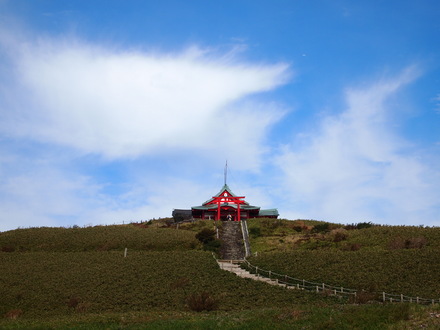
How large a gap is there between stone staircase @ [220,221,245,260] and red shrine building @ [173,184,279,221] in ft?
30.8

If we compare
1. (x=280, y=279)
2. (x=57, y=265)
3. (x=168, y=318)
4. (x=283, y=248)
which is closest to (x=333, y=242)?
(x=283, y=248)

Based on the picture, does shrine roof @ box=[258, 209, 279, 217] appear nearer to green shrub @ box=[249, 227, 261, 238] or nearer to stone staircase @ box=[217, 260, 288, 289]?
green shrub @ box=[249, 227, 261, 238]

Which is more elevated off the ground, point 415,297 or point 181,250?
point 181,250

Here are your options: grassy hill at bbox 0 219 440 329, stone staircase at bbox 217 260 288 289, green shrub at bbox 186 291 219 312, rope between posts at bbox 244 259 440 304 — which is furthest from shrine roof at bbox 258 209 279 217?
green shrub at bbox 186 291 219 312

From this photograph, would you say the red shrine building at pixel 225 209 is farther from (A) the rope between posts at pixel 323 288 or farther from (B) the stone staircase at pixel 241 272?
(A) the rope between posts at pixel 323 288

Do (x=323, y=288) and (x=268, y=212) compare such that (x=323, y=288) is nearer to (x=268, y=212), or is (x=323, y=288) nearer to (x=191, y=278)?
(x=191, y=278)

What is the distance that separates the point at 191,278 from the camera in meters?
37.2

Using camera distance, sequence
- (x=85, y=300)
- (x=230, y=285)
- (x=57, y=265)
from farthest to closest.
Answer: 1. (x=57, y=265)
2. (x=230, y=285)
3. (x=85, y=300)

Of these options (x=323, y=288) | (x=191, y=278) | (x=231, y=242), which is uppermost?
(x=231, y=242)

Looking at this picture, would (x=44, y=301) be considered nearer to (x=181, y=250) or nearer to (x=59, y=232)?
(x=181, y=250)

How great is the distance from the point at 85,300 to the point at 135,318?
10.5 meters

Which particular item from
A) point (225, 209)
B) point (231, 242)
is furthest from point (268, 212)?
point (231, 242)

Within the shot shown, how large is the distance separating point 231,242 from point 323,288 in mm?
24193

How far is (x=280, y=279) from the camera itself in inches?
1495
